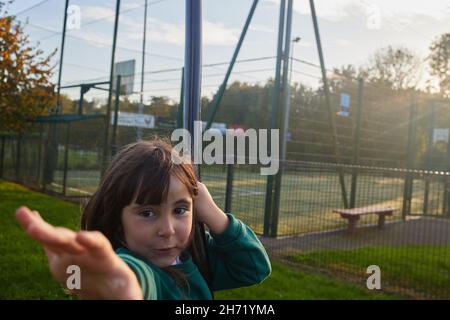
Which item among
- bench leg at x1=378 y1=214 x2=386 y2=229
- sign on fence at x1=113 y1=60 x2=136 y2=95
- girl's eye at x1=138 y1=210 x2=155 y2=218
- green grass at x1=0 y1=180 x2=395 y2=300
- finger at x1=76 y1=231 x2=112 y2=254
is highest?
sign on fence at x1=113 y1=60 x2=136 y2=95

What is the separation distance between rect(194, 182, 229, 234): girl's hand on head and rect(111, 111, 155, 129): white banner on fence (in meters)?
6.29

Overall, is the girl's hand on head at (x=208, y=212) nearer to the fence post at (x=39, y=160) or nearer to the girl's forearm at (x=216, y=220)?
the girl's forearm at (x=216, y=220)

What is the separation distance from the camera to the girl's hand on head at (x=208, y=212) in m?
0.69

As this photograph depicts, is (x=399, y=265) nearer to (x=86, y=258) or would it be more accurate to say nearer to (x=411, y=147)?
(x=411, y=147)

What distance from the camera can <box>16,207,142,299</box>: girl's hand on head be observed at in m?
0.29

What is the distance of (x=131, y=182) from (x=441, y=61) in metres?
7.29

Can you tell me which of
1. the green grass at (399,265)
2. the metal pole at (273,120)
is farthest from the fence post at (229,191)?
the green grass at (399,265)

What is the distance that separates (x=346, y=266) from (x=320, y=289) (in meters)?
0.77

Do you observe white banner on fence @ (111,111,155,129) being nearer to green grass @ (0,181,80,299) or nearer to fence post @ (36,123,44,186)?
green grass @ (0,181,80,299)

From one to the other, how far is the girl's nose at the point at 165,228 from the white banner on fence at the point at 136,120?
21.1 ft

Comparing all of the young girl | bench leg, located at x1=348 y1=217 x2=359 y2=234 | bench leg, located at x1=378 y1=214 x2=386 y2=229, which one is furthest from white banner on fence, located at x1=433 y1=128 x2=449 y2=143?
the young girl

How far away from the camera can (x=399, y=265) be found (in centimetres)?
400
